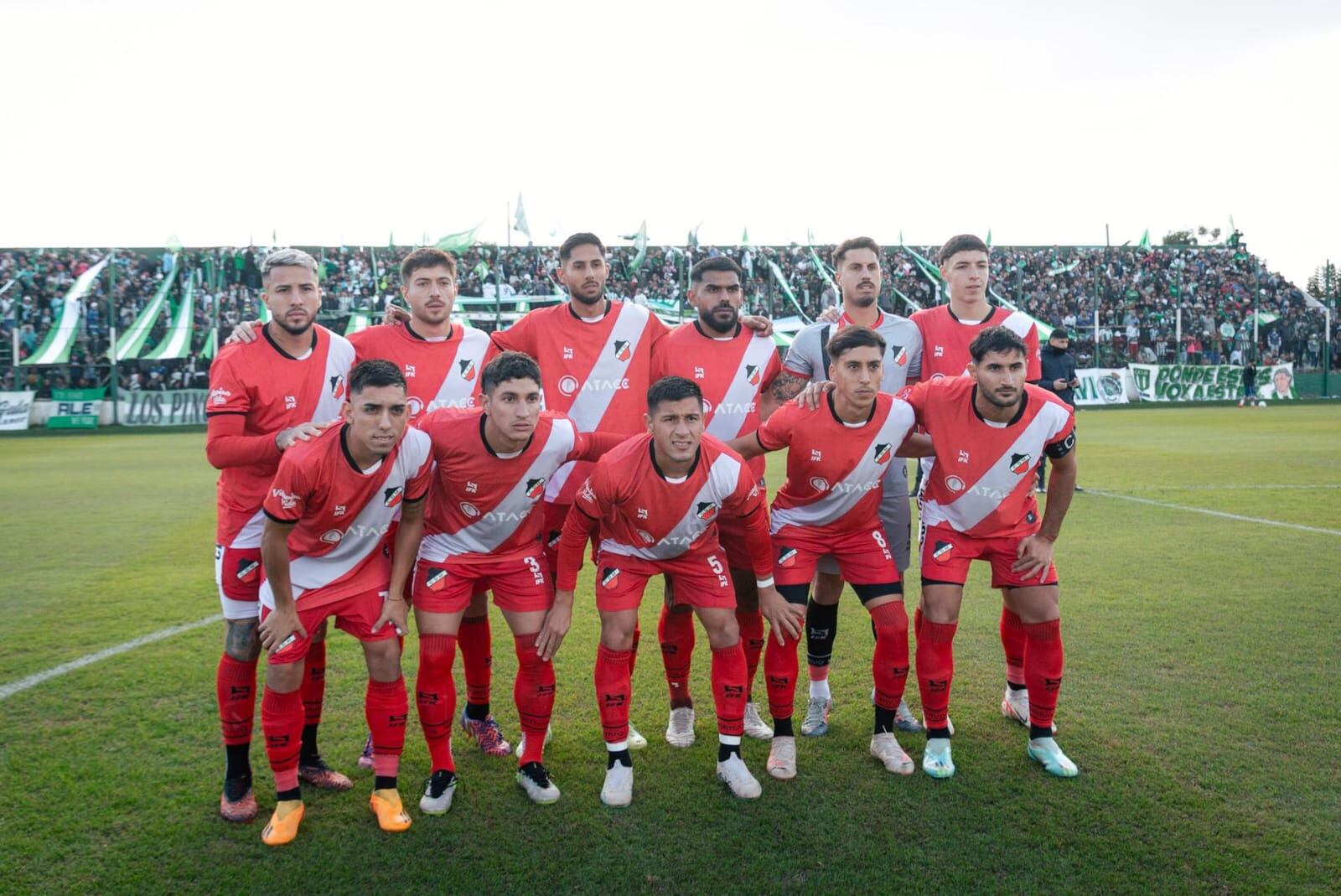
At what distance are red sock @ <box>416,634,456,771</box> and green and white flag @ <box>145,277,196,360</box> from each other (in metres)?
30.2

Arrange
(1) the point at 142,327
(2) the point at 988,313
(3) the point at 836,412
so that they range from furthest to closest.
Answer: (1) the point at 142,327 < (2) the point at 988,313 < (3) the point at 836,412

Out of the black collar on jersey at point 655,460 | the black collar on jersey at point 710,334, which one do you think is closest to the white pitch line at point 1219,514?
the black collar on jersey at point 710,334

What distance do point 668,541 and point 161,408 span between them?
29141 millimetres

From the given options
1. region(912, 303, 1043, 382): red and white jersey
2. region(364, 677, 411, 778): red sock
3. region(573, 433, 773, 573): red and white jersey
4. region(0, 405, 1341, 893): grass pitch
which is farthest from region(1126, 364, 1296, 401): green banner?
region(364, 677, 411, 778): red sock

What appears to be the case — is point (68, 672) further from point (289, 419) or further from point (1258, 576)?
point (1258, 576)

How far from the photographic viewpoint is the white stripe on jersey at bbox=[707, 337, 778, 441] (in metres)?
4.68

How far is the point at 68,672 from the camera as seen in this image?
5.05 m

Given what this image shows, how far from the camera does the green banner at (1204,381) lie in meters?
31.5

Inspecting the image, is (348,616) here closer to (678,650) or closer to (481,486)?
(481,486)

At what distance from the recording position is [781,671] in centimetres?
408

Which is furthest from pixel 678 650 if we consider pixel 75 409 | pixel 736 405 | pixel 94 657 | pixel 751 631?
pixel 75 409

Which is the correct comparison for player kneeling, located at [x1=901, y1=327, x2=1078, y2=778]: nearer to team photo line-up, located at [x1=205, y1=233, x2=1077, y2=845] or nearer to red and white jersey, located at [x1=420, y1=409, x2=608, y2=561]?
team photo line-up, located at [x1=205, y1=233, x2=1077, y2=845]

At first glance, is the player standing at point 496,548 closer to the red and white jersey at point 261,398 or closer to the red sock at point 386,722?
the red sock at point 386,722

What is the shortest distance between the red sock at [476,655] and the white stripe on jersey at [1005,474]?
7.68 ft
